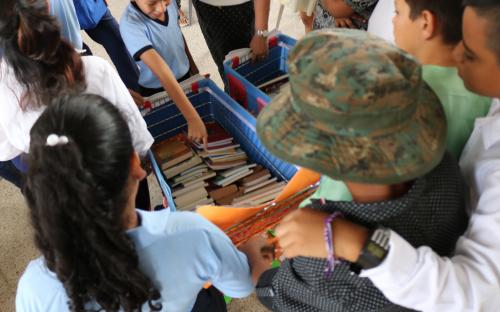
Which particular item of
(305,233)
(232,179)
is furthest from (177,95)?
(305,233)

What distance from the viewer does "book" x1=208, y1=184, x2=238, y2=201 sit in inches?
68.4

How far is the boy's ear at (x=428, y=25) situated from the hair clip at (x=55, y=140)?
82cm

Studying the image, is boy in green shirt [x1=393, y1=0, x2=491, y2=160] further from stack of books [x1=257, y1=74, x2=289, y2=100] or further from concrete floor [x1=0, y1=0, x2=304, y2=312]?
concrete floor [x1=0, y1=0, x2=304, y2=312]

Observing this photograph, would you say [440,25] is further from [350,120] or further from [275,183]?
[275,183]

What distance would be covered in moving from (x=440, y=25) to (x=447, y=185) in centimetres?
43

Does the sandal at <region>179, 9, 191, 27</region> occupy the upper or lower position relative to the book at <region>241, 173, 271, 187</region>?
upper

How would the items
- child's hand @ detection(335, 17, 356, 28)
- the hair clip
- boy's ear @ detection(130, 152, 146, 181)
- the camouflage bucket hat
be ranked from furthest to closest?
1. child's hand @ detection(335, 17, 356, 28)
2. boy's ear @ detection(130, 152, 146, 181)
3. the hair clip
4. the camouflage bucket hat

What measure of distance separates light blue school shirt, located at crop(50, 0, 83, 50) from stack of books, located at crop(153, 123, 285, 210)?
64 centimetres

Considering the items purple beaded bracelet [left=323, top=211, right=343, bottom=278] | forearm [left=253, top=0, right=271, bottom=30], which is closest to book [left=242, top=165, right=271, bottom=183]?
forearm [left=253, top=0, right=271, bottom=30]

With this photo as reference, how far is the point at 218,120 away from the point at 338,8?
2.57 feet

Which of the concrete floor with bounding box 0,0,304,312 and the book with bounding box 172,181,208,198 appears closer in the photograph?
the book with bounding box 172,181,208,198

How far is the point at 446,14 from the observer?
887mm

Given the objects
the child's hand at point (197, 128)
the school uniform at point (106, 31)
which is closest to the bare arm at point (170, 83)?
the child's hand at point (197, 128)

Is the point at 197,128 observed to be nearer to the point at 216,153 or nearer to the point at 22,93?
the point at 216,153
